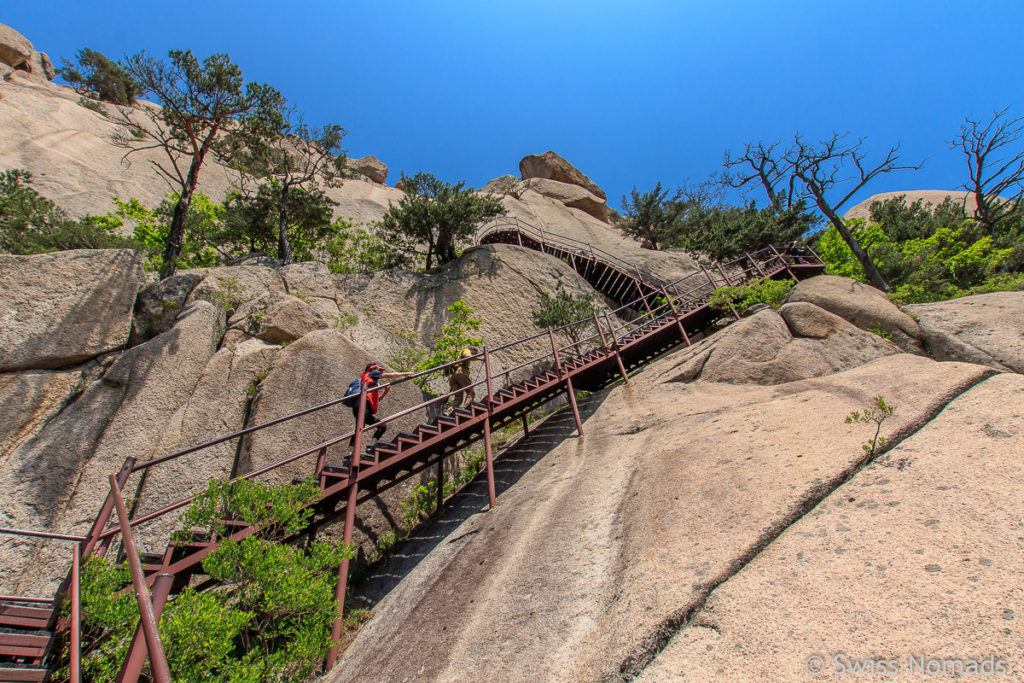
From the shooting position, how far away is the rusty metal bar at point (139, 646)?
2146mm

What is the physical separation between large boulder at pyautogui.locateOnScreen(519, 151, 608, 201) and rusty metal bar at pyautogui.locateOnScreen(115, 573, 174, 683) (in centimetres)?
4716

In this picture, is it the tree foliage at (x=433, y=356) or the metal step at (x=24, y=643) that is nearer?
the metal step at (x=24, y=643)

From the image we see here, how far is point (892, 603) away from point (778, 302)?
12737 mm

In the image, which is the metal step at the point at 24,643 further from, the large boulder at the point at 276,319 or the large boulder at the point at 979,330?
the large boulder at the point at 979,330

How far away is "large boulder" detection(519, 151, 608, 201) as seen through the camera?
46466mm

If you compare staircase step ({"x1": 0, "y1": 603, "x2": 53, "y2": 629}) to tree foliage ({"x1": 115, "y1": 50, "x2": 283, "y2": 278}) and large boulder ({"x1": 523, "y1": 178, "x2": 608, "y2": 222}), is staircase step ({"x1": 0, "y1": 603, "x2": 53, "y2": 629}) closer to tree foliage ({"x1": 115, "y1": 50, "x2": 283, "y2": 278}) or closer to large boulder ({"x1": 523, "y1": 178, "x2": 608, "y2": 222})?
tree foliage ({"x1": 115, "y1": 50, "x2": 283, "y2": 278})

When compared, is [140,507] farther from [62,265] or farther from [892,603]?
[892,603]

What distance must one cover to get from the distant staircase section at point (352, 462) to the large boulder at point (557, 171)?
28.5 metres

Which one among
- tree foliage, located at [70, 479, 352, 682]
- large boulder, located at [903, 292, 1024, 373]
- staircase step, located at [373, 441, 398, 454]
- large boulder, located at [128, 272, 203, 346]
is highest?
large boulder, located at [128, 272, 203, 346]

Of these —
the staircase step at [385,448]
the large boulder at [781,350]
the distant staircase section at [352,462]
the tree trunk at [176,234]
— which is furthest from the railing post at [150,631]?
the tree trunk at [176,234]

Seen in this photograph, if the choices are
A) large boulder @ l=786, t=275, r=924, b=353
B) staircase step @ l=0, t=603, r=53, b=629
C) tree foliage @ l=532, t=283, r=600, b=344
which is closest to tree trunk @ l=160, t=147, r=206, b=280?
staircase step @ l=0, t=603, r=53, b=629

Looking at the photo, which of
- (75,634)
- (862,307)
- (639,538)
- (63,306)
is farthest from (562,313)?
(75,634)

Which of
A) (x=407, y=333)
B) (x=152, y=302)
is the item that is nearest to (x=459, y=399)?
(x=407, y=333)

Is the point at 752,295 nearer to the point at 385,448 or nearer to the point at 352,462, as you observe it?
the point at 385,448
